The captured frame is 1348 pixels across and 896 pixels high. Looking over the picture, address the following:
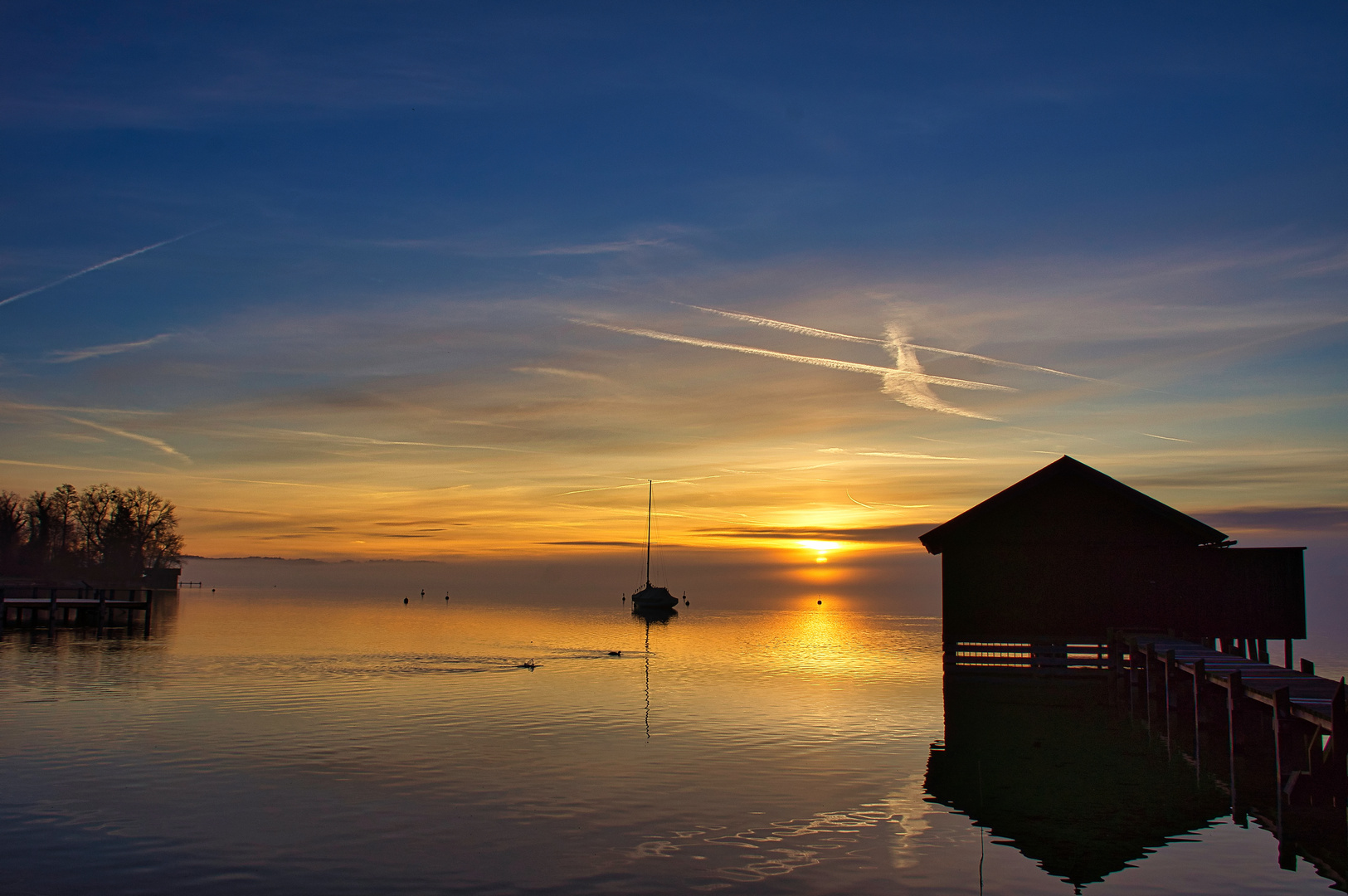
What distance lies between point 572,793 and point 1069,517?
72.8 feet

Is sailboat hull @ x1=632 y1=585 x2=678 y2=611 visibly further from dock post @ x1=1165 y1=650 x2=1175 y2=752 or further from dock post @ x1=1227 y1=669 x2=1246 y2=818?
dock post @ x1=1227 y1=669 x2=1246 y2=818

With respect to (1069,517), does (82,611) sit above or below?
below

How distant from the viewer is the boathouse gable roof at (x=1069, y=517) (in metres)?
33.7

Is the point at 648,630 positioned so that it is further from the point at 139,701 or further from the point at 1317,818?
the point at 1317,818

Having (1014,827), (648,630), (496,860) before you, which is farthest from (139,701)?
(648,630)

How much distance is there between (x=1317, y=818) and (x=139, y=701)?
32.2 m

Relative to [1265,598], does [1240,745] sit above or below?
below

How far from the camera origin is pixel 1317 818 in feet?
57.3

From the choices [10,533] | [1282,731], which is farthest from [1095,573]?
[10,533]

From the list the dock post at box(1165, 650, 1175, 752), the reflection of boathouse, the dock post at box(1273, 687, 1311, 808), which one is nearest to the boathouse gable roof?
the reflection of boathouse

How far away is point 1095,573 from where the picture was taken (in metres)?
34.3

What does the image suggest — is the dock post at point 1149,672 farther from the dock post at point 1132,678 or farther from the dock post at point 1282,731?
the dock post at point 1282,731

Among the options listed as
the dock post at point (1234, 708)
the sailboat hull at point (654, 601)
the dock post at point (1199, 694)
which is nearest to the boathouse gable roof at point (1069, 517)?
the dock post at point (1199, 694)

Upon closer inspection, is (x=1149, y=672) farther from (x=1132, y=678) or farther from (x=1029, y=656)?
(x=1029, y=656)
